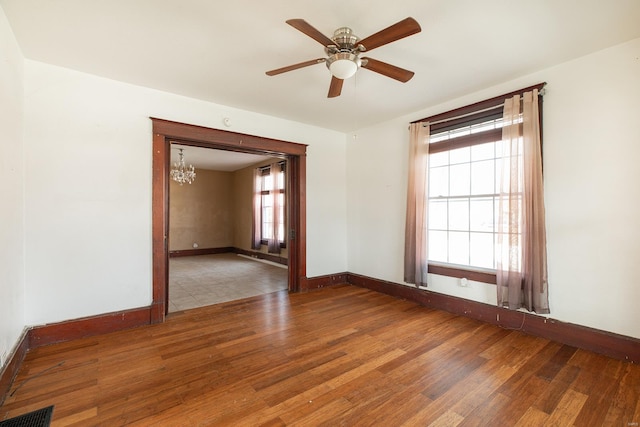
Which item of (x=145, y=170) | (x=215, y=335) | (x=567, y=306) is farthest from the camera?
(x=145, y=170)

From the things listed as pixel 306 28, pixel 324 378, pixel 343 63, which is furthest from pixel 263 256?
pixel 306 28

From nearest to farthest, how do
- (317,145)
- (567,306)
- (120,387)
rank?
(120,387), (567,306), (317,145)

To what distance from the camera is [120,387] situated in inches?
80.7

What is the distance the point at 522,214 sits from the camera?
2898 mm

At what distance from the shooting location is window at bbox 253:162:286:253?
7.08 m

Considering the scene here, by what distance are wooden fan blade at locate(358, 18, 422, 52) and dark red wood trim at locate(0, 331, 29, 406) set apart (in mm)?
3397

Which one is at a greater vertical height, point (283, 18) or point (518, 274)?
point (283, 18)

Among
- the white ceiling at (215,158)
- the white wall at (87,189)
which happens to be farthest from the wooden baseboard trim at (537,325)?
the white ceiling at (215,158)

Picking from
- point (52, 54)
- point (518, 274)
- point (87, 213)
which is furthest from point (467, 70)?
point (87, 213)

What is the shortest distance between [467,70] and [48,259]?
456cm

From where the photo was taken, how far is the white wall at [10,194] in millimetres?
2049

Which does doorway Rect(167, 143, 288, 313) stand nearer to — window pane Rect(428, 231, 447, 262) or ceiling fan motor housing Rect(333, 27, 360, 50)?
window pane Rect(428, 231, 447, 262)

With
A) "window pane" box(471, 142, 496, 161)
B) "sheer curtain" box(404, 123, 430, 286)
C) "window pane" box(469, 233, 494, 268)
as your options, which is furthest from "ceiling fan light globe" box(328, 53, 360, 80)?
"window pane" box(469, 233, 494, 268)

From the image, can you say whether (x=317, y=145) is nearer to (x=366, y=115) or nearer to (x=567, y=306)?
(x=366, y=115)
